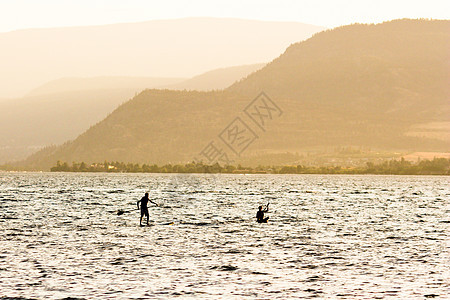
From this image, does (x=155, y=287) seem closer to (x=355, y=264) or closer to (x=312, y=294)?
(x=312, y=294)

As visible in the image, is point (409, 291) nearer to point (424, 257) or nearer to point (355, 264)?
point (355, 264)

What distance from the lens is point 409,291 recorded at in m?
48.4

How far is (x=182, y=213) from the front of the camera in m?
122

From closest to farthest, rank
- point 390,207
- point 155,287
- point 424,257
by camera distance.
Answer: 1. point 155,287
2. point 424,257
3. point 390,207

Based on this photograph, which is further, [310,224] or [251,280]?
[310,224]

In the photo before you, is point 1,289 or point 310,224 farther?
point 310,224

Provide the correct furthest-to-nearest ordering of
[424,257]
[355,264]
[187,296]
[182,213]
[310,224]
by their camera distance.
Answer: [182,213] < [310,224] < [424,257] < [355,264] < [187,296]

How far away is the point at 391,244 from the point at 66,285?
39.4 meters

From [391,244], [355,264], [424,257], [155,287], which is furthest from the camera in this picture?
[391,244]

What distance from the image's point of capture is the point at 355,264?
6056 centimetres

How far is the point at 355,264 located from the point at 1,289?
29.3 m

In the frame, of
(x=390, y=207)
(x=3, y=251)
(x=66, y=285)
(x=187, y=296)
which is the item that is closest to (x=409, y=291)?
(x=187, y=296)

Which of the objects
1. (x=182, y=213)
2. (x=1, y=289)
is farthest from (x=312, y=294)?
(x=182, y=213)

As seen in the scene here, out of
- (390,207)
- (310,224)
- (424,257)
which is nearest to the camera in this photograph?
(424,257)
